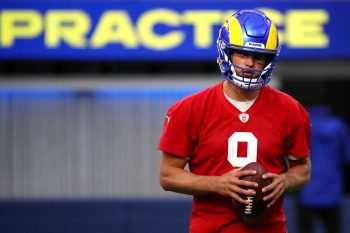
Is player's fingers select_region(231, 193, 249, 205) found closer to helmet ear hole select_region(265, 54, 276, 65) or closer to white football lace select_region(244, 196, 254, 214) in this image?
white football lace select_region(244, 196, 254, 214)

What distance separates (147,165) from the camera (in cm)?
759

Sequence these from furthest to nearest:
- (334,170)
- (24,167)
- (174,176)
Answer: (24,167)
(334,170)
(174,176)

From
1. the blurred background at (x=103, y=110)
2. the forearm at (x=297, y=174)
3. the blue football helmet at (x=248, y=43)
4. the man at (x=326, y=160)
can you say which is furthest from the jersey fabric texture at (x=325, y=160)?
the blue football helmet at (x=248, y=43)

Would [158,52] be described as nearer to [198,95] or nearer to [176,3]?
[176,3]

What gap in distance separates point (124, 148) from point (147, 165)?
266mm

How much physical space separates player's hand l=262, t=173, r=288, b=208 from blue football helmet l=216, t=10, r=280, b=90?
36cm

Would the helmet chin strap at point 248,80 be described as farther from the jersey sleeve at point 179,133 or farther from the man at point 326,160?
the man at point 326,160

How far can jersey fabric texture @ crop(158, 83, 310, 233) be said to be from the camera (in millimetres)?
3363

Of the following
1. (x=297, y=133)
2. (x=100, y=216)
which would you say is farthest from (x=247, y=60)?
(x=100, y=216)

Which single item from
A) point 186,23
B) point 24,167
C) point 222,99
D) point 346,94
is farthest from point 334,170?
point 222,99

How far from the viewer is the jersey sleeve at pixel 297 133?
11.3ft

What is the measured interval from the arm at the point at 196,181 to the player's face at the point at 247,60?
41cm

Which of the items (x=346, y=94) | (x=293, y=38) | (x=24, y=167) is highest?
(x=293, y=38)

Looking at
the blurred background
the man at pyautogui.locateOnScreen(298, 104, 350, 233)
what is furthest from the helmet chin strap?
the blurred background
